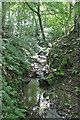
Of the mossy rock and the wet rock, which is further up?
the mossy rock

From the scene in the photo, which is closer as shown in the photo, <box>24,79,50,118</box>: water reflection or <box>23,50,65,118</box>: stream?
<box>23,50,65,118</box>: stream

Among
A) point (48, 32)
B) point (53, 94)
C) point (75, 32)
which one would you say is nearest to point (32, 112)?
point (53, 94)

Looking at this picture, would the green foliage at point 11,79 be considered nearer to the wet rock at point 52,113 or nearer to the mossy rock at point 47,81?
the wet rock at point 52,113

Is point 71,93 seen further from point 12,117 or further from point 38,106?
point 12,117

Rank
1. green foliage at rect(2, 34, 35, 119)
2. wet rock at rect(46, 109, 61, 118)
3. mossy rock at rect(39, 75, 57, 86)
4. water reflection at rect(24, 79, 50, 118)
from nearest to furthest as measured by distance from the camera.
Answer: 1. green foliage at rect(2, 34, 35, 119)
2. wet rock at rect(46, 109, 61, 118)
3. water reflection at rect(24, 79, 50, 118)
4. mossy rock at rect(39, 75, 57, 86)

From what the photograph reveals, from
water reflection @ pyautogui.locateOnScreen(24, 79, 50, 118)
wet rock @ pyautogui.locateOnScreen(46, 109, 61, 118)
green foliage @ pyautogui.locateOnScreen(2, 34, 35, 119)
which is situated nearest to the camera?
green foliage @ pyautogui.locateOnScreen(2, 34, 35, 119)

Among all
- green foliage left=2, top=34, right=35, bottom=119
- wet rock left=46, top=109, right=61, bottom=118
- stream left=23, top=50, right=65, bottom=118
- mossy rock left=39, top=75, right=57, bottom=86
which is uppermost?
green foliage left=2, top=34, right=35, bottom=119

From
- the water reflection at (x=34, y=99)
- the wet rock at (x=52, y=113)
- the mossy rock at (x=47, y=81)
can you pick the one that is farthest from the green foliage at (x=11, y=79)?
the mossy rock at (x=47, y=81)

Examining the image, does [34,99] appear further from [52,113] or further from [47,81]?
[47,81]

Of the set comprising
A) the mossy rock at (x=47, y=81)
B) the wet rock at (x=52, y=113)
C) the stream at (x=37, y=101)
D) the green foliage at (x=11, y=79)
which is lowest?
the wet rock at (x=52, y=113)

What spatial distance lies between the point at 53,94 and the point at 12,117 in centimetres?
254

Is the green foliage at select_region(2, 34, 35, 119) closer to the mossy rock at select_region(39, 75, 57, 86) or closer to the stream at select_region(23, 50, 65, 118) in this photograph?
the stream at select_region(23, 50, 65, 118)

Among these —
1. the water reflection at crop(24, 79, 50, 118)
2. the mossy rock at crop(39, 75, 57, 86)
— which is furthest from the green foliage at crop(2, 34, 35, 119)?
the mossy rock at crop(39, 75, 57, 86)

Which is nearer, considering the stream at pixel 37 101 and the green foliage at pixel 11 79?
the green foliage at pixel 11 79
